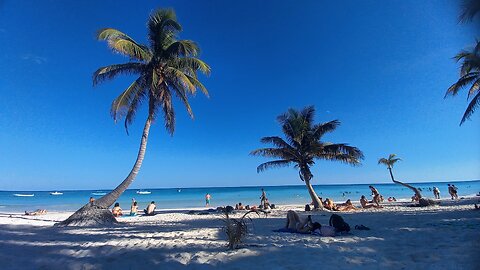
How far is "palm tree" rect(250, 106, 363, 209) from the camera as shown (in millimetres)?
18062

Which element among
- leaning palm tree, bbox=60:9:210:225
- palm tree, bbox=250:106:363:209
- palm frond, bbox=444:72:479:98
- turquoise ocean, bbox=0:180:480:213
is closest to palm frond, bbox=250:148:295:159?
palm tree, bbox=250:106:363:209

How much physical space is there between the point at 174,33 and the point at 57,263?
43.4ft

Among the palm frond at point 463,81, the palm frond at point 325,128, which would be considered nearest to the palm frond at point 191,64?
the palm frond at point 325,128

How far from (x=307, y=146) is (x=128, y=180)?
11138 millimetres

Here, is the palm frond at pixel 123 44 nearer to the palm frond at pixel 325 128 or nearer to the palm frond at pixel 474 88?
the palm frond at pixel 325 128

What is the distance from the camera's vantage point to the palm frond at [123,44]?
41.0 feet

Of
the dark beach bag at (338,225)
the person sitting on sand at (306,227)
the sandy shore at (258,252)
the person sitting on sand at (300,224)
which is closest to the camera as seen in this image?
the sandy shore at (258,252)

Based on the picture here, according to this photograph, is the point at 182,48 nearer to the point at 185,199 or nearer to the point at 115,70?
the point at 115,70

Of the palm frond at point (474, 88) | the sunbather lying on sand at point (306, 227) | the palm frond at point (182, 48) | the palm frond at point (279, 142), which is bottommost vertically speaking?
the sunbather lying on sand at point (306, 227)

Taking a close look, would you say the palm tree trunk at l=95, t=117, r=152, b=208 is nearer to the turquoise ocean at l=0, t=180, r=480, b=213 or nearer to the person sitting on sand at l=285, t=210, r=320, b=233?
the person sitting on sand at l=285, t=210, r=320, b=233

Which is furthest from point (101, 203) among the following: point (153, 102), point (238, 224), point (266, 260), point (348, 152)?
point (348, 152)

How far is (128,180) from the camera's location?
43.0ft

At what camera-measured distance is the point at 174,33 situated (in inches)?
608

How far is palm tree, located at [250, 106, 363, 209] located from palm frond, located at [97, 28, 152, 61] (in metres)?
9.52
